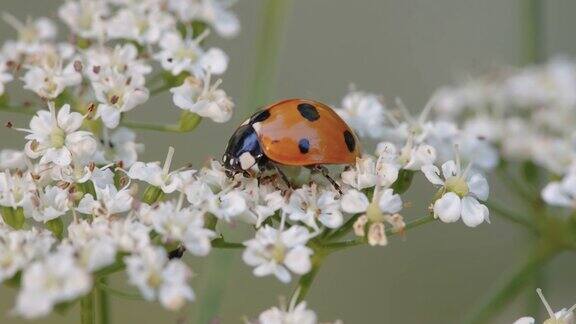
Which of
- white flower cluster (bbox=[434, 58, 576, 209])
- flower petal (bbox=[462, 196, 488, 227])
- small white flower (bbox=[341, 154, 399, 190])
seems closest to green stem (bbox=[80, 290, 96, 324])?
small white flower (bbox=[341, 154, 399, 190])

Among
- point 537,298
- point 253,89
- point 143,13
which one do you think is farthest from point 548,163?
point 143,13

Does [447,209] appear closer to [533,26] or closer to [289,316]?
[289,316]

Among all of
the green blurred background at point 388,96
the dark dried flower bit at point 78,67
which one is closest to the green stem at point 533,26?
the green blurred background at point 388,96

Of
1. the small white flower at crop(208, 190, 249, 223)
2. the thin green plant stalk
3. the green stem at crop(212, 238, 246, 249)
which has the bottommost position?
the thin green plant stalk

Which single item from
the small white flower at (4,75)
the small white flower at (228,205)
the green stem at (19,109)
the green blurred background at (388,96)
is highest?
the small white flower at (4,75)

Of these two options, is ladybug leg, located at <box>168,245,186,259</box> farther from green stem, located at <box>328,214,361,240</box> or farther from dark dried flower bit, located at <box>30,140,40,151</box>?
dark dried flower bit, located at <box>30,140,40,151</box>

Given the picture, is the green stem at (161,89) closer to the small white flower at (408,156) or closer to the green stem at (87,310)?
the small white flower at (408,156)

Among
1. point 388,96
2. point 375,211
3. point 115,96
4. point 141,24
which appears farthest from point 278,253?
point 388,96

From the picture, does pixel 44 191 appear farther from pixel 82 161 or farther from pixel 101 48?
pixel 101 48
